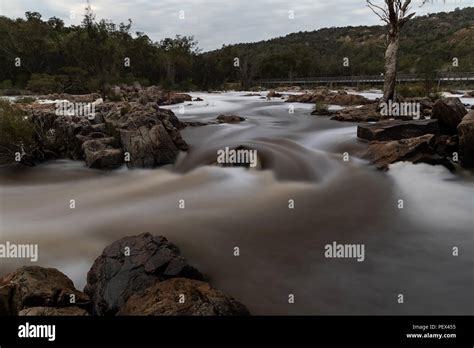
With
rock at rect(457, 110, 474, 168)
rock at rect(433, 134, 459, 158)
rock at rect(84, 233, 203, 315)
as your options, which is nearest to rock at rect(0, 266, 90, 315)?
rock at rect(84, 233, 203, 315)

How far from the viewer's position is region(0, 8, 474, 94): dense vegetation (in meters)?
45.9

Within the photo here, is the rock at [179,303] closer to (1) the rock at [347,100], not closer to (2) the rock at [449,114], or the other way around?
(2) the rock at [449,114]

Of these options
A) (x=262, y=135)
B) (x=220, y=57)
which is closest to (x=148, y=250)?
(x=262, y=135)

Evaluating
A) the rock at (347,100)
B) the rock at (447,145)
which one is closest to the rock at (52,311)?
the rock at (447,145)

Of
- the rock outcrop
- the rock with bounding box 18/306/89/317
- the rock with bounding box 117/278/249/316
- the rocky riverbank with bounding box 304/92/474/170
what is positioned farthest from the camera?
the rock outcrop

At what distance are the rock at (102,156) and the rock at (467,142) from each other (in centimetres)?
1165

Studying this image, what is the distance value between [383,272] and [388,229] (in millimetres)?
1744

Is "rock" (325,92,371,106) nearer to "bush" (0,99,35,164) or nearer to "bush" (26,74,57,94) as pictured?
"bush" (0,99,35,164)

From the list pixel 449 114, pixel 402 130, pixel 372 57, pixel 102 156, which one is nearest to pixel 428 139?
pixel 402 130

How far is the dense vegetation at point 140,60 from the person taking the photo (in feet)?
151

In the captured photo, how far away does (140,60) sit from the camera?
67.0 m

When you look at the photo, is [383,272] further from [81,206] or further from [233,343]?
[81,206]

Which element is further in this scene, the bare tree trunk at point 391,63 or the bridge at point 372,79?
the bridge at point 372,79

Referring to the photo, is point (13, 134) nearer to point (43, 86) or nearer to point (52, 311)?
point (52, 311)
